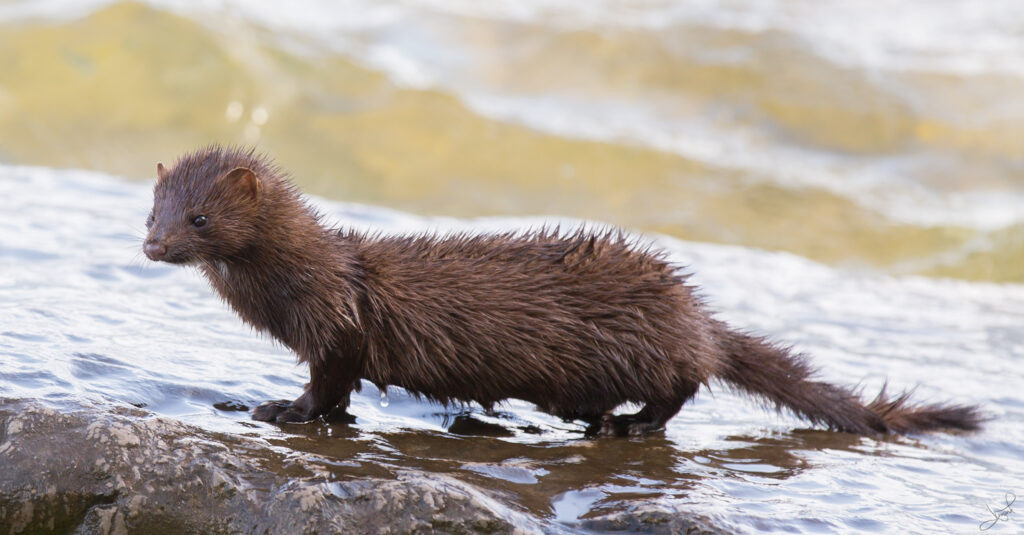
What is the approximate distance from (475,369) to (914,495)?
1.74 m

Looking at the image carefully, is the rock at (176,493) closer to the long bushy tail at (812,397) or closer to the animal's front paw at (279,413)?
the animal's front paw at (279,413)

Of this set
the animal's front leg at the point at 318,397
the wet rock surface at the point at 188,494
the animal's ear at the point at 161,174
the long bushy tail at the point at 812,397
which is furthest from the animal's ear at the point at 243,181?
the long bushy tail at the point at 812,397

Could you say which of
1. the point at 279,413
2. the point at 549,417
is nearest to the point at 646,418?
the point at 549,417

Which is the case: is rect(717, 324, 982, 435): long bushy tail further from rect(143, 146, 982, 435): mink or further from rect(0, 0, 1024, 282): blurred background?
rect(0, 0, 1024, 282): blurred background

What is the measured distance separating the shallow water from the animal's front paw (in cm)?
7

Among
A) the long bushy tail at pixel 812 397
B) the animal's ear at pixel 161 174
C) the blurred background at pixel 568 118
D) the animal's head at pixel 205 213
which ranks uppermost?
the blurred background at pixel 568 118

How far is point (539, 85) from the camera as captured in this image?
47.7 feet

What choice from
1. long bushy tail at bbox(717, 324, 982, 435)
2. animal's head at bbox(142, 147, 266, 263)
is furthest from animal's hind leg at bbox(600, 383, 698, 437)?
animal's head at bbox(142, 147, 266, 263)

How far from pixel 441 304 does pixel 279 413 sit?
0.75 m

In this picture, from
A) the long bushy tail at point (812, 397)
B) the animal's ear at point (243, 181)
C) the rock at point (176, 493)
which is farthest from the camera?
the long bushy tail at point (812, 397)

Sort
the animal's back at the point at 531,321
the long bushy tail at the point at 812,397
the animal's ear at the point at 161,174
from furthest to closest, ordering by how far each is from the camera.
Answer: the long bushy tail at the point at 812,397, the animal's back at the point at 531,321, the animal's ear at the point at 161,174

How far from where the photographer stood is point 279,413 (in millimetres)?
4578

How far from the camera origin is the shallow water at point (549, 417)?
162 inches

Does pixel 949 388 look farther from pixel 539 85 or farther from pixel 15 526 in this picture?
pixel 539 85
